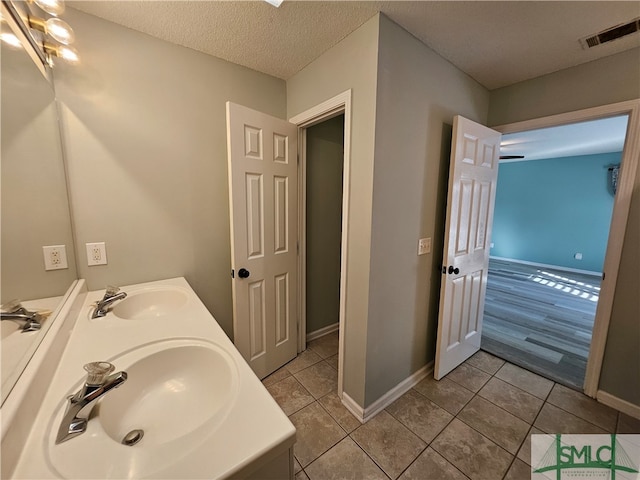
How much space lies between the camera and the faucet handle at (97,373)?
674mm

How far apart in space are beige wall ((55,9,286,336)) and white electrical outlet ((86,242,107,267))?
26 mm

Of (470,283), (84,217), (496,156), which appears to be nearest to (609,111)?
(496,156)

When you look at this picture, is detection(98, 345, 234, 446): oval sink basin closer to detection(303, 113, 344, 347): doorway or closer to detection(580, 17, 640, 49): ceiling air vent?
detection(303, 113, 344, 347): doorway

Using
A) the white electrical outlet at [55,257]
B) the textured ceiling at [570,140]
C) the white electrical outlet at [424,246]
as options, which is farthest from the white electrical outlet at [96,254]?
the textured ceiling at [570,140]

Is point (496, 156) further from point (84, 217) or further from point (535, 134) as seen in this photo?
point (84, 217)

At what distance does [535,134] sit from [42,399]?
5076mm

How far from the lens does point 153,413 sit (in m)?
0.85

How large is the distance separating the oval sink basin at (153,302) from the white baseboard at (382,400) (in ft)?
4.22

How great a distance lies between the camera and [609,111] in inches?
66.6

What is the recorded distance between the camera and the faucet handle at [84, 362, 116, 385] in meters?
0.67

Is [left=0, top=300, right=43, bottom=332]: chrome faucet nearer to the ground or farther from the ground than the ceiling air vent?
nearer to the ground

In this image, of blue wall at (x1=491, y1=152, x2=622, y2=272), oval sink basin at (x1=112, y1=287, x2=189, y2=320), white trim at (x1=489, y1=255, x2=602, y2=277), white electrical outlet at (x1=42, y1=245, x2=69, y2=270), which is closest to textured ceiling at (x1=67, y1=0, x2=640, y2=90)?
white electrical outlet at (x1=42, y1=245, x2=69, y2=270)

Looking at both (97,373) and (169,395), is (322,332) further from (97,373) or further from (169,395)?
(97,373)

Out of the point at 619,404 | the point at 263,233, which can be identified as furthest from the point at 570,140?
the point at 263,233
